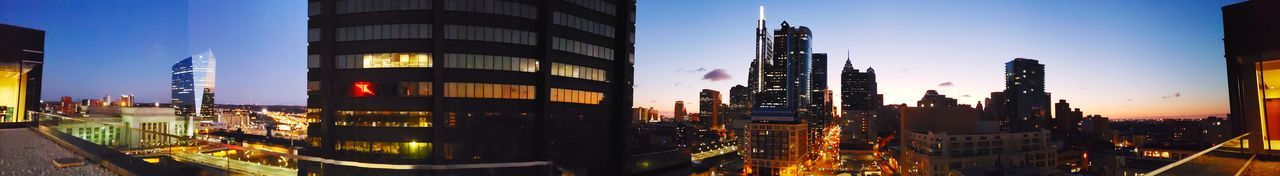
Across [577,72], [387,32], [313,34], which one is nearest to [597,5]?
[577,72]

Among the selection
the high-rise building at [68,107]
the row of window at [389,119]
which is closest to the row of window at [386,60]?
the row of window at [389,119]

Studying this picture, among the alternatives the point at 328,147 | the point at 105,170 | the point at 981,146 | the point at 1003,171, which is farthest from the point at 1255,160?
the point at 981,146

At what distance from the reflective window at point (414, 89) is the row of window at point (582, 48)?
7.78 metres

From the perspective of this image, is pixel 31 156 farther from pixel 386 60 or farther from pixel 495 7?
pixel 386 60

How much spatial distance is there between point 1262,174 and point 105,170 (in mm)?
15553

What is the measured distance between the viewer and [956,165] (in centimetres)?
9512

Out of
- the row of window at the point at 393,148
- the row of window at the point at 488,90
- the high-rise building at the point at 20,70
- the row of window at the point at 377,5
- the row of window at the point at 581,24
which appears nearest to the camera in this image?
the high-rise building at the point at 20,70

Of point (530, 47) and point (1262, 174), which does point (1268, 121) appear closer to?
point (1262, 174)

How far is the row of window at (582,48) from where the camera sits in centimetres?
4381

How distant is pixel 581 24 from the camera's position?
45188mm

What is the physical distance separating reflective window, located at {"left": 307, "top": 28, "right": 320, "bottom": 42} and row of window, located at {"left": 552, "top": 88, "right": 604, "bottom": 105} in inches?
560

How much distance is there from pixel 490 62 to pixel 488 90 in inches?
69.1

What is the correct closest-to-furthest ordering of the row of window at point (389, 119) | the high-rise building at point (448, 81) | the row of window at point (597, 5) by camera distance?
the high-rise building at point (448, 81) → the row of window at point (389, 119) → the row of window at point (597, 5)

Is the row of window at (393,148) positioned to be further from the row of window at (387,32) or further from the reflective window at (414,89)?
the row of window at (387,32)
